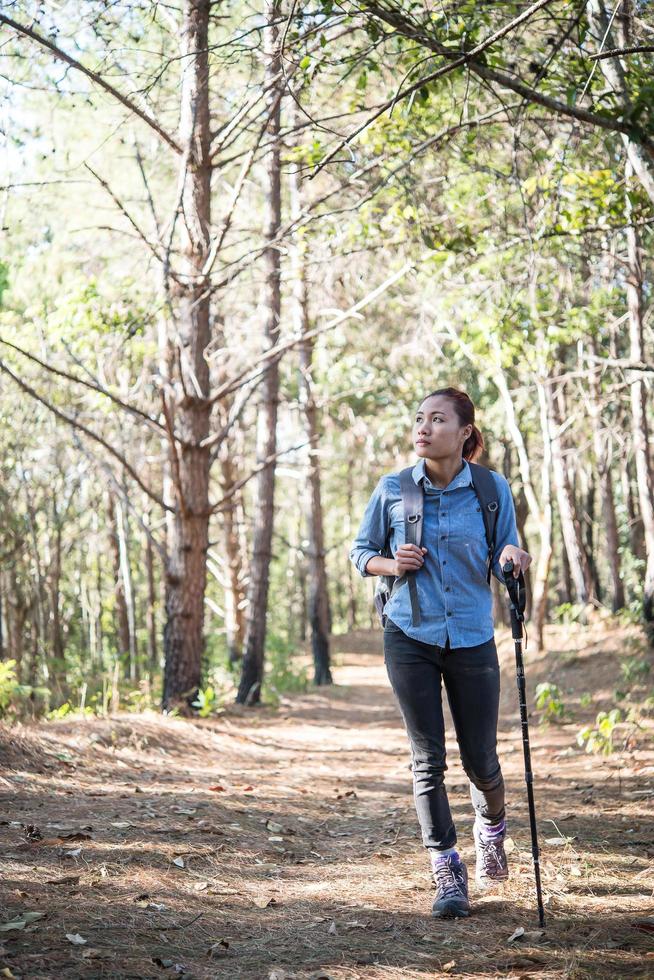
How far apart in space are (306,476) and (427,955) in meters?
13.9

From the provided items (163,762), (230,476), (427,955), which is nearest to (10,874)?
(427,955)

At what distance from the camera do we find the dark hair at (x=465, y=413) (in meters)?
4.15

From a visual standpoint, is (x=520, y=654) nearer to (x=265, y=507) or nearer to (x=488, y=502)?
(x=488, y=502)

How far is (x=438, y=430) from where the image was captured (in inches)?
161

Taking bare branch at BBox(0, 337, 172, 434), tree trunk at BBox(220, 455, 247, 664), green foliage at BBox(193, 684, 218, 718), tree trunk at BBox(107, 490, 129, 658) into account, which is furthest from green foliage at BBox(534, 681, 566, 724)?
tree trunk at BBox(107, 490, 129, 658)

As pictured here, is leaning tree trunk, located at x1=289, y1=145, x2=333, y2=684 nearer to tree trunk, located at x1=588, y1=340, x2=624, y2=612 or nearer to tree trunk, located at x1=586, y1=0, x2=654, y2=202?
tree trunk, located at x1=588, y1=340, x2=624, y2=612

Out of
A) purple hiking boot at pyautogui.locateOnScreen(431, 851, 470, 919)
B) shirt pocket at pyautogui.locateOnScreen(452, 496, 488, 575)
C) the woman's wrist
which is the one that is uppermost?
shirt pocket at pyautogui.locateOnScreen(452, 496, 488, 575)

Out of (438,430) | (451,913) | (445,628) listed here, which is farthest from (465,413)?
(451,913)

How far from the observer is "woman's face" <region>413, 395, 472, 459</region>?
407 cm

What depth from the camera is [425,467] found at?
4.16 metres

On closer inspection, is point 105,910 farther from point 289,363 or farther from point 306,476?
point 289,363

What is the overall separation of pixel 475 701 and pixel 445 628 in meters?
0.36

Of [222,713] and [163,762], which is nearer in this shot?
→ [163,762]

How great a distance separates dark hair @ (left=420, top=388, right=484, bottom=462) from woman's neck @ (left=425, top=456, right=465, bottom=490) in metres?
0.17
